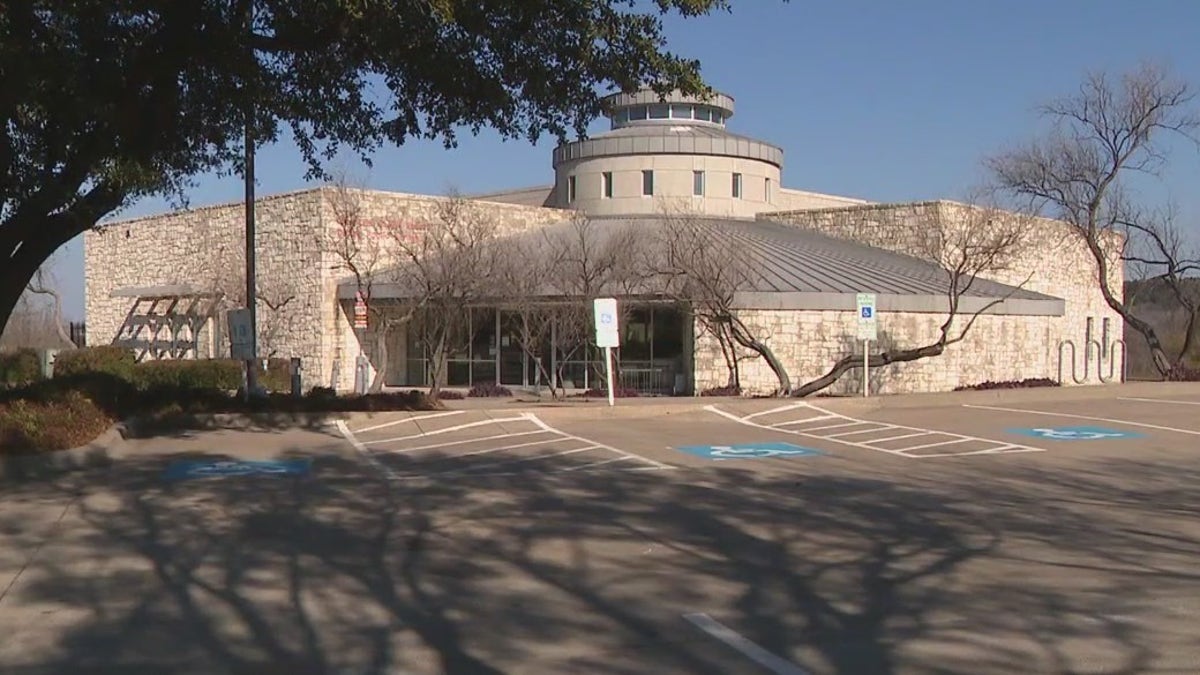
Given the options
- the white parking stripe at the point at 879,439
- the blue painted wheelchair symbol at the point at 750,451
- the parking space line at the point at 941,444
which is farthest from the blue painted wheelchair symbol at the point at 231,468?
the parking space line at the point at 941,444

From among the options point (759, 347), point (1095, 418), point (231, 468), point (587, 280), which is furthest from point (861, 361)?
point (231, 468)

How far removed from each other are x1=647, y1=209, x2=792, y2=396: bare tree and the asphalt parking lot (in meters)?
11.5

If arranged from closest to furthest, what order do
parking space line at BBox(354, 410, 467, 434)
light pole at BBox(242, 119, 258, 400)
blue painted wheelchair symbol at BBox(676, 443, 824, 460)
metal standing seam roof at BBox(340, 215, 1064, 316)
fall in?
blue painted wheelchair symbol at BBox(676, 443, 824, 460) → parking space line at BBox(354, 410, 467, 434) → light pole at BBox(242, 119, 258, 400) → metal standing seam roof at BBox(340, 215, 1064, 316)

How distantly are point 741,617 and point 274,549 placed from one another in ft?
13.1

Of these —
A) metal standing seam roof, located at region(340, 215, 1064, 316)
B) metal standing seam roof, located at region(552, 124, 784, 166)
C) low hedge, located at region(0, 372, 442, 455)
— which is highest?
metal standing seam roof, located at region(552, 124, 784, 166)

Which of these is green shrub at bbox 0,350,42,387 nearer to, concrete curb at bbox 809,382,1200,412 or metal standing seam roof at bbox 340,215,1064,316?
metal standing seam roof at bbox 340,215,1064,316

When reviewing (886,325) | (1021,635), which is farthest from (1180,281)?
(1021,635)

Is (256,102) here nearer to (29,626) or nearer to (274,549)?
(274,549)

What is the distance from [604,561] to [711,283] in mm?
19566

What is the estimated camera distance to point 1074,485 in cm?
1332

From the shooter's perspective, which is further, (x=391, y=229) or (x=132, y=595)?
(x=391, y=229)

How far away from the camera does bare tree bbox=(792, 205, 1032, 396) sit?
29203 mm

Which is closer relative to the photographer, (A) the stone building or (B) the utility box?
(B) the utility box

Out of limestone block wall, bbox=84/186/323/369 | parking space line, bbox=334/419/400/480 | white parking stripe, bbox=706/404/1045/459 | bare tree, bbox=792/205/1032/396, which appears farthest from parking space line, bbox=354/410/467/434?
limestone block wall, bbox=84/186/323/369
